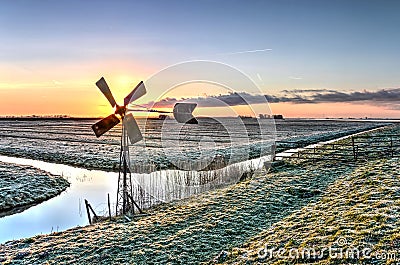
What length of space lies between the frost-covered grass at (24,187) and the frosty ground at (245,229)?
26.1 ft

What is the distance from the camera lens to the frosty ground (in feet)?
29.4

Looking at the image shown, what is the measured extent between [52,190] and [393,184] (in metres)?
22.5

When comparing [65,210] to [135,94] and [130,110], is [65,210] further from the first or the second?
[135,94]

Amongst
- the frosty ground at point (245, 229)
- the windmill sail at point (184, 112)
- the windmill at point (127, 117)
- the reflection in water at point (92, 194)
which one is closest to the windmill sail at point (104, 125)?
the windmill at point (127, 117)

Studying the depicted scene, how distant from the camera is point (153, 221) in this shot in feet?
45.4

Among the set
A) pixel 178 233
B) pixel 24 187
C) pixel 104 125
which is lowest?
pixel 178 233

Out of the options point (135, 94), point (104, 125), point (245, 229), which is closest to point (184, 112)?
point (135, 94)

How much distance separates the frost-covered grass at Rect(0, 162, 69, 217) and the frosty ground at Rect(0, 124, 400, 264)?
7941mm

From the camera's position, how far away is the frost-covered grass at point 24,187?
2001 cm

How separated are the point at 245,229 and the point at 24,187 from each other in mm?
18702

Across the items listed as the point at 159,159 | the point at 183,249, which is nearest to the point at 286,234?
the point at 183,249

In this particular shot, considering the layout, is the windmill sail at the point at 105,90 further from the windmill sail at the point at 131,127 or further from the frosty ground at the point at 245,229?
the frosty ground at the point at 245,229

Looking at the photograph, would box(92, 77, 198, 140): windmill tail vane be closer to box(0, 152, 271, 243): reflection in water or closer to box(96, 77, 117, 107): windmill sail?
box(96, 77, 117, 107): windmill sail

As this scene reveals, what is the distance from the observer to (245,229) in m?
11.9
